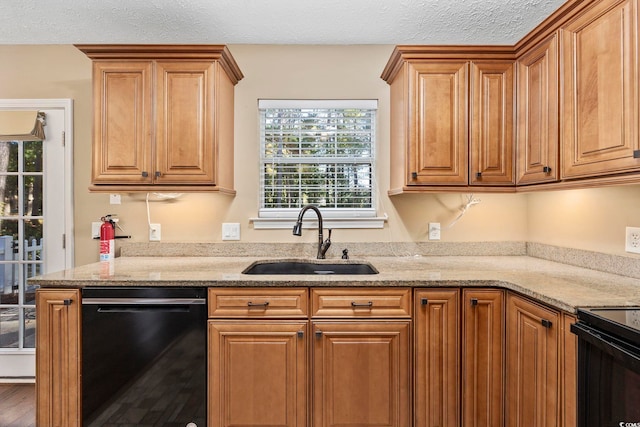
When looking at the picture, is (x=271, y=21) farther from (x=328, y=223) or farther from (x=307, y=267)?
(x=307, y=267)

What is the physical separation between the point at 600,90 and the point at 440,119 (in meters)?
0.78

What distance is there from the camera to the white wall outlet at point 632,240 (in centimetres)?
175

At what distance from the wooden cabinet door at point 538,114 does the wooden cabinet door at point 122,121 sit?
2162 mm

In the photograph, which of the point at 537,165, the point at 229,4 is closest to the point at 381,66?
the point at 229,4

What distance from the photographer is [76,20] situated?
226 centimetres

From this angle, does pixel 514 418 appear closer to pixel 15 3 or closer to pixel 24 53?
pixel 15 3

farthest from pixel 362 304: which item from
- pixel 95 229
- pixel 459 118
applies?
pixel 95 229

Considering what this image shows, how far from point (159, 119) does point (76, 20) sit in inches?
35.4

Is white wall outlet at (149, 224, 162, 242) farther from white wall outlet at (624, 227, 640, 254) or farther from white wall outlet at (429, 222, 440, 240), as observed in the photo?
white wall outlet at (624, 227, 640, 254)

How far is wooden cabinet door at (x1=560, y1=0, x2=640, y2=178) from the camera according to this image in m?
1.38

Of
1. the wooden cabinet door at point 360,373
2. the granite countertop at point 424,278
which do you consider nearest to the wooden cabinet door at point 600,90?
the granite countertop at point 424,278

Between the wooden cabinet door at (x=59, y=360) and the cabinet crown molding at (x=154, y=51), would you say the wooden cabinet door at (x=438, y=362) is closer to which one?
the wooden cabinet door at (x=59, y=360)

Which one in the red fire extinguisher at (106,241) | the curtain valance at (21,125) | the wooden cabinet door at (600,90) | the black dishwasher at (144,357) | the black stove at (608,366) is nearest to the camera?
the black stove at (608,366)

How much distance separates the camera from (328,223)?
2.52 m
